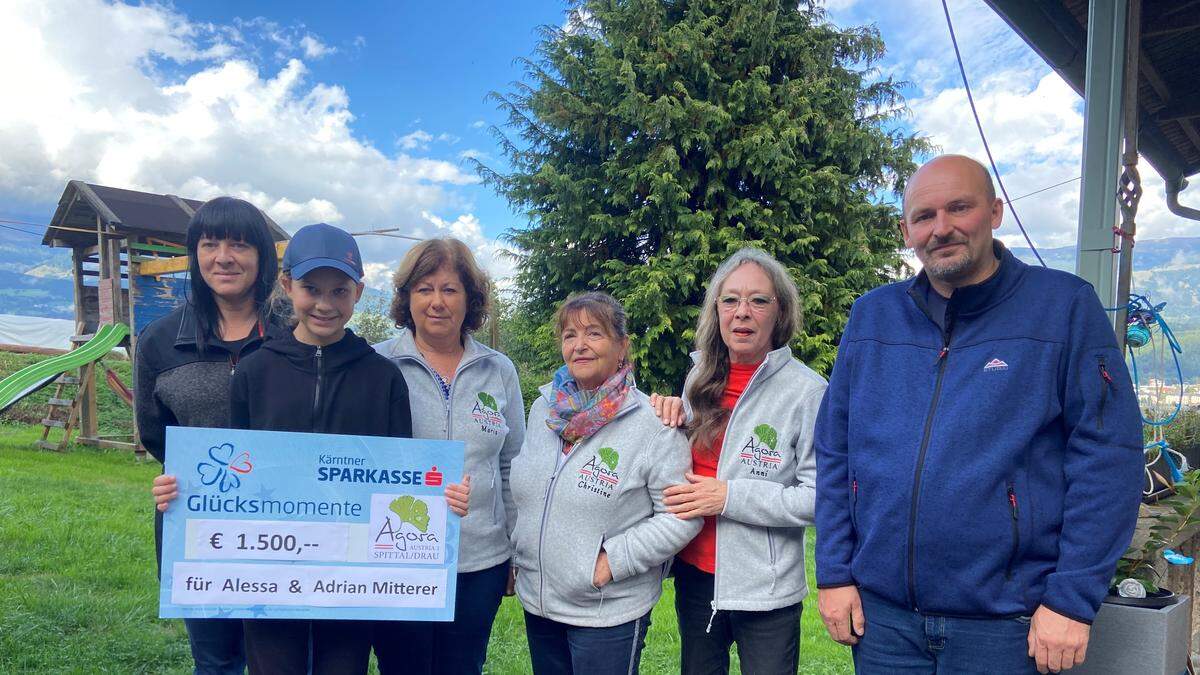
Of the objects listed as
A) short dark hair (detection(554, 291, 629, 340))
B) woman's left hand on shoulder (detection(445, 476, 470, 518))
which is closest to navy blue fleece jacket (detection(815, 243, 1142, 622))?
short dark hair (detection(554, 291, 629, 340))

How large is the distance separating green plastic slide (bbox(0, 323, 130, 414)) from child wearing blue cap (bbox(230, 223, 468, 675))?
1247 cm

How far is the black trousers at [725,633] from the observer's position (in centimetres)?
240

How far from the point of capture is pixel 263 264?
2.72 metres

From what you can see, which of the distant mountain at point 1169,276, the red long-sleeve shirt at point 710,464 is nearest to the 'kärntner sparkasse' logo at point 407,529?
the red long-sleeve shirt at point 710,464

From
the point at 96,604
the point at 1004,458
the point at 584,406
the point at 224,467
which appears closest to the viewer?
the point at 1004,458

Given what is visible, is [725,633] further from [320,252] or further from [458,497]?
[320,252]

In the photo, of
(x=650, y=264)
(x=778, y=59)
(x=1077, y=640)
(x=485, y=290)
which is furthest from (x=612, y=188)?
(x=1077, y=640)

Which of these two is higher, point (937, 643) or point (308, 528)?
point (308, 528)

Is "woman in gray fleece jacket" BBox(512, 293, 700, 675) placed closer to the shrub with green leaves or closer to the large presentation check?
the large presentation check

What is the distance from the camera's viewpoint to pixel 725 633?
2.51 meters

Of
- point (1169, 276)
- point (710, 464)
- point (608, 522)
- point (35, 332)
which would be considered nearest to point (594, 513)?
point (608, 522)

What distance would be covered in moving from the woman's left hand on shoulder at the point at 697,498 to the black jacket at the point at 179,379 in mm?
1553

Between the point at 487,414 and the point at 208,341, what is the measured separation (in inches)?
40.0

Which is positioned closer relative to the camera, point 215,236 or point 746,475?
point 746,475
